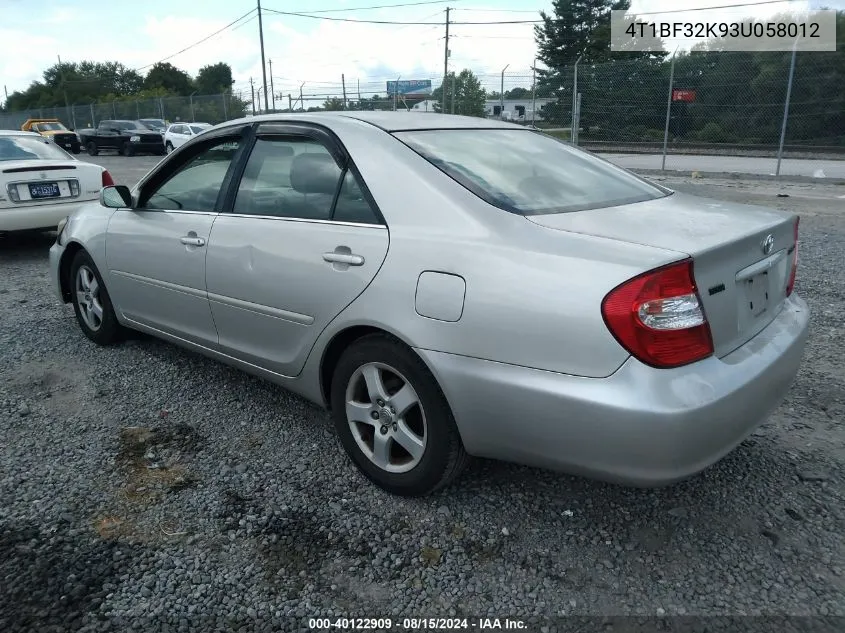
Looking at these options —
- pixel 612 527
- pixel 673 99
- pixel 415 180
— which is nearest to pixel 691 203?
pixel 415 180

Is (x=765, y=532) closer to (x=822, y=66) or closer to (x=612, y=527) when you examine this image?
(x=612, y=527)

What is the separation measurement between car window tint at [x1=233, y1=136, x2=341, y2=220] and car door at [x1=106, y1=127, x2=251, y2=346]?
0.19 metres

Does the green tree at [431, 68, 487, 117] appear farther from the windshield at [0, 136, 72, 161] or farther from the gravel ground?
the gravel ground

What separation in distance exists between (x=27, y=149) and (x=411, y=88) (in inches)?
912

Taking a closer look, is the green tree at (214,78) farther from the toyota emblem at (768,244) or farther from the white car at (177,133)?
the toyota emblem at (768,244)

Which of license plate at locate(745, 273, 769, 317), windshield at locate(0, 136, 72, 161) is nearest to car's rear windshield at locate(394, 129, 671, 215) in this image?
license plate at locate(745, 273, 769, 317)

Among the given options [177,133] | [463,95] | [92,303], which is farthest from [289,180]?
[177,133]

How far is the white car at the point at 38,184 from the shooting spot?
729 centimetres

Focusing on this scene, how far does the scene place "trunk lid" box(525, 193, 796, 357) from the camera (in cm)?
219

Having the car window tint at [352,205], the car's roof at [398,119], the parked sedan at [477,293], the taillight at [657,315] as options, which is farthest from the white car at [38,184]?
the taillight at [657,315]

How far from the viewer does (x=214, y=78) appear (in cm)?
8488

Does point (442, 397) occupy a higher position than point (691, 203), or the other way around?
point (691, 203)

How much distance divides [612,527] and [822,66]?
1831 cm

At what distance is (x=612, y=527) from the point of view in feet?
8.37
